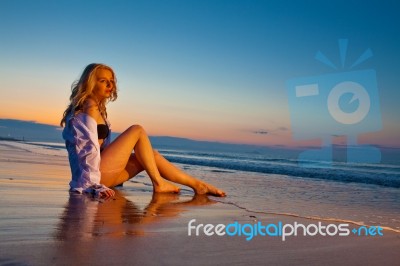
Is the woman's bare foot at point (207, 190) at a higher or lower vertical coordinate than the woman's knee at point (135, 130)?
lower

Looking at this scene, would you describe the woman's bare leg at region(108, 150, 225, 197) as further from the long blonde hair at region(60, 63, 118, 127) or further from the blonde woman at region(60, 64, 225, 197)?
the long blonde hair at region(60, 63, 118, 127)

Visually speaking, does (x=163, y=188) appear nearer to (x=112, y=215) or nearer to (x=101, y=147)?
(x=101, y=147)

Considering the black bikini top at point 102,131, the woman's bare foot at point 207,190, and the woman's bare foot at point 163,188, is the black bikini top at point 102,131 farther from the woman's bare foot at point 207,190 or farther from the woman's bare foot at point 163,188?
the woman's bare foot at point 207,190

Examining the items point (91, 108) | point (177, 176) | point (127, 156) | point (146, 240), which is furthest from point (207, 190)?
point (146, 240)

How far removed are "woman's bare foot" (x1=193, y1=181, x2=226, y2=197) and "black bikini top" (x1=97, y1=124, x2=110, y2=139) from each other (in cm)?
120

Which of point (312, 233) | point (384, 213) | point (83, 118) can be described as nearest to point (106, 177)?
point (83, 118)

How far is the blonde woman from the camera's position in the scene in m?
4.15

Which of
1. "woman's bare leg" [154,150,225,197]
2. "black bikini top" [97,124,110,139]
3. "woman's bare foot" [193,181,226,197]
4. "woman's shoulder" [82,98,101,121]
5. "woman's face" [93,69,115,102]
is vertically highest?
"woman's face" [93,69,115,102]

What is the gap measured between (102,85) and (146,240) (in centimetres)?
263

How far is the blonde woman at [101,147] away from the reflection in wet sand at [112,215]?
0.95ft

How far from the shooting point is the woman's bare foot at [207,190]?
4.77 metres

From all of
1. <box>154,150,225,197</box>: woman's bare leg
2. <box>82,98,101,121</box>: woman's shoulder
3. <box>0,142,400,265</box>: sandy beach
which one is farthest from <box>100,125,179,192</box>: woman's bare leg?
<box>0,142,400,265</box>: sandy beach

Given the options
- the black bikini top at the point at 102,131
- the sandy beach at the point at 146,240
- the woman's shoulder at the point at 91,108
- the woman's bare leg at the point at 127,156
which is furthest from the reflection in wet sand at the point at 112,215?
the woman's shoulder at the point at 91,108

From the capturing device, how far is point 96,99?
4.45 m
